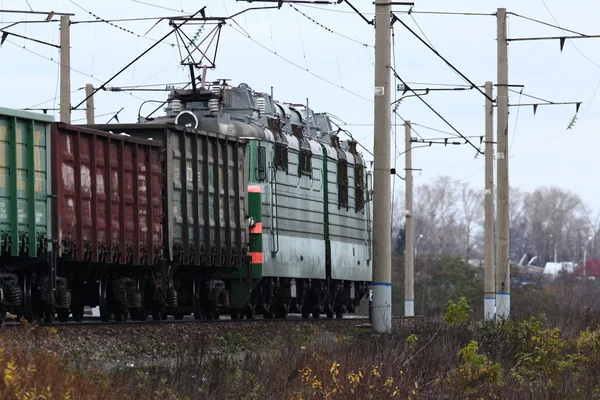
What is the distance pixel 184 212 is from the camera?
23.5 meters

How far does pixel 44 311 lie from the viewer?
20297 mm

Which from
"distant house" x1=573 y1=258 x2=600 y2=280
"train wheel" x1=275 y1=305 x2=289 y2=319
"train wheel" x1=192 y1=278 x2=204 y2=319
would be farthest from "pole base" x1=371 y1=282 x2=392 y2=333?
"distant house" x1=573 y1=258 x2=600 y2=280

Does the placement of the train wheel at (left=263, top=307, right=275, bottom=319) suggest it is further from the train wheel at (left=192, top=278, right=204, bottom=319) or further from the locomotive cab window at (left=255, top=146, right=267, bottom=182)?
the locomotive cab window at (left=255, top=146, right=267, bottom=182)

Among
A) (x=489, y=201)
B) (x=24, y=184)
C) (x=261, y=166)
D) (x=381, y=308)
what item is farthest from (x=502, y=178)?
(x=24, y=184)

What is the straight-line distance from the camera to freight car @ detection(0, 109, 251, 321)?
62.4 ft

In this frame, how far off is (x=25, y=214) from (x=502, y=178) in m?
17.9

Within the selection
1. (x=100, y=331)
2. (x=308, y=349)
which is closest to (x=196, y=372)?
(x=308, y=349)

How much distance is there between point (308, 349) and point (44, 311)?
211 inches

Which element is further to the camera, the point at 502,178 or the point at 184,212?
the point at 502,178

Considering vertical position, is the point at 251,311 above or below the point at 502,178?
below

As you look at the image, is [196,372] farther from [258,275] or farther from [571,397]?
[258,275]

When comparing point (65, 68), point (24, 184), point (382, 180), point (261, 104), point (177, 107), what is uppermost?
point (65, 68)

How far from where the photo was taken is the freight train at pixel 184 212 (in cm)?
1941

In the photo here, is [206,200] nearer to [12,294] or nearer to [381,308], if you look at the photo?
[381,308]
